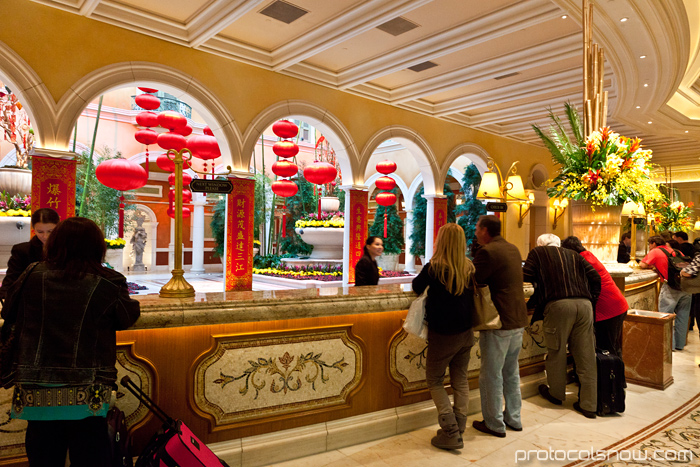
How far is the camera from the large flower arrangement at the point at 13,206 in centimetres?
721

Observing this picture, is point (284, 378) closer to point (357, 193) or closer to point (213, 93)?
point (213, 93)

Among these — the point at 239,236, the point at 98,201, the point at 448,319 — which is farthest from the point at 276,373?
the point at 98,201

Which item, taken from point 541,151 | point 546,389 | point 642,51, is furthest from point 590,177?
point 541,151

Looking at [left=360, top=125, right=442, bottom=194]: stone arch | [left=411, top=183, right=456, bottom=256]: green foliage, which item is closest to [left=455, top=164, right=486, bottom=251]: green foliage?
[left=411, top=183, right=456, bottom=256]: green foliage

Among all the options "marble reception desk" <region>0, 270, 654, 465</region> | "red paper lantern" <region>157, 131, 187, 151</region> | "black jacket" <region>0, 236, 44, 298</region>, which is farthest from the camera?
"red paper lantern" <region>157, 131, 187, 151</region>

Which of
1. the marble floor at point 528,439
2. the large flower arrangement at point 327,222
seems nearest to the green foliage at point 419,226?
the large flower arrangement at point 327,222

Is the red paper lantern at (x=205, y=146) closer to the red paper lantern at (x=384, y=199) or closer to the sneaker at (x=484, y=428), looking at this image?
the red paper lantern at (x=384, y=199)

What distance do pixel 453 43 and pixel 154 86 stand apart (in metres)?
4.30

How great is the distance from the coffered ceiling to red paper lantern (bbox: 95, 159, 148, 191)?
6.03ft

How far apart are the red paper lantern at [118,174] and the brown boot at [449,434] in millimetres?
4918

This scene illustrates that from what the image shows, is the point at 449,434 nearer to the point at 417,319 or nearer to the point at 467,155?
the point at 417,319

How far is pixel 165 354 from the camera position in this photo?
2381 mm

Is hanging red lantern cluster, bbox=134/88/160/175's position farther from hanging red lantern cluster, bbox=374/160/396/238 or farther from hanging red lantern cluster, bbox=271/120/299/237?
hanging red lantern cluster, bbox=374/160/396/238

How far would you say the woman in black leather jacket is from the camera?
5.21 feet
